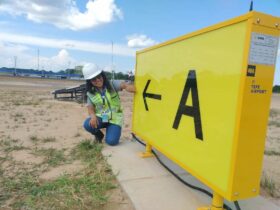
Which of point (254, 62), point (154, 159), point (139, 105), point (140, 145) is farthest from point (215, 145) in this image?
point (140, 145)

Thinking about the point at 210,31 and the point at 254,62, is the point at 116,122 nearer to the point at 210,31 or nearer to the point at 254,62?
the point at 210,31

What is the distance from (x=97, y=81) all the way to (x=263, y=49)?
2961mm

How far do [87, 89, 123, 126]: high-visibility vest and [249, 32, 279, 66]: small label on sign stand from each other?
9.73 feet

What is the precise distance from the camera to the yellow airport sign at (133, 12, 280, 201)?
6.94 feet

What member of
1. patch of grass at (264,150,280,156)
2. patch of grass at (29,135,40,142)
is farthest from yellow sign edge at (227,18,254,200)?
patch of grass at (29,135,40,142)

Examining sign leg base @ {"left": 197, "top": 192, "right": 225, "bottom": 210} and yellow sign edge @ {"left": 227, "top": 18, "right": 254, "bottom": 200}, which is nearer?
yellow sign edge @ {"left": 227, "top": 18, "right": 254, "bottom": 200}

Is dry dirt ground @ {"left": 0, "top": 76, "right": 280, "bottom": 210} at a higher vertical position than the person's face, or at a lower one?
lower

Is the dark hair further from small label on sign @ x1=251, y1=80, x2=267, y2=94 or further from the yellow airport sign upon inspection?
small label on sign @ x1=251, y1=80, x2=267, y2=94

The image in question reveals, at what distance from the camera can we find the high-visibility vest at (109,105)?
474 centimetres

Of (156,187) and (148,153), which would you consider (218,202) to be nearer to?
(156,187)

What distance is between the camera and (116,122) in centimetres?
493

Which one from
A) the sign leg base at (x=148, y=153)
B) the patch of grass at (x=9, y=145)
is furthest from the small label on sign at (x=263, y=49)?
the patch of grass at (x=9, y=145)

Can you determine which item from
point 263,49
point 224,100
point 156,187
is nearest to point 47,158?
point 156,187

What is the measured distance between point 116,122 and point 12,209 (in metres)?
2.40
